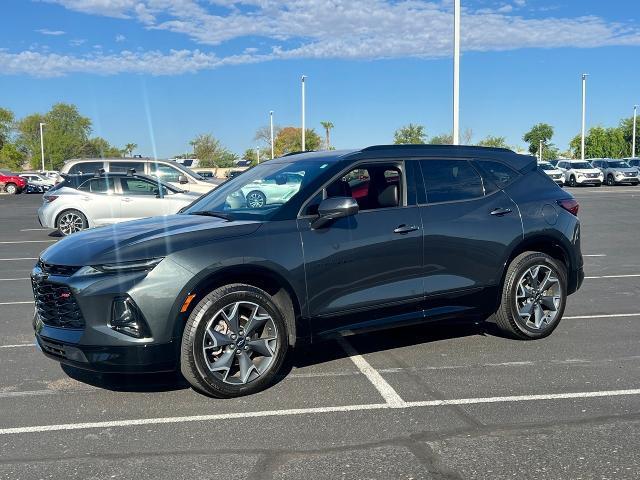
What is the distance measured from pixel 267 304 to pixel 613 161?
4610 centimetres

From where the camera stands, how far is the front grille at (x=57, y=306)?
465cm

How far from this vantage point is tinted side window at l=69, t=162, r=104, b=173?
18094 mm

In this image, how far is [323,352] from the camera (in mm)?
A: 6172

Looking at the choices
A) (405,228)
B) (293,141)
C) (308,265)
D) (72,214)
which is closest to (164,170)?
(72,214)

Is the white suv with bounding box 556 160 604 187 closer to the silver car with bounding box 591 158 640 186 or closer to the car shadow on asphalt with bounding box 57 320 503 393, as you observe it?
the silver car with bounding box 591 158 640 186

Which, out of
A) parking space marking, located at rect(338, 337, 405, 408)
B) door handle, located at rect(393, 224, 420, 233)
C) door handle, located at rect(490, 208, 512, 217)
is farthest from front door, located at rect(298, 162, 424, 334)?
door handle, located at rect(490, 208, 512, 217)

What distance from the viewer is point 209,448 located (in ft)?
13.3

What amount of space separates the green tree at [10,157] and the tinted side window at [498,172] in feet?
323

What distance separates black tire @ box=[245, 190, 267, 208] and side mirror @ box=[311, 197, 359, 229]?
0.57 m

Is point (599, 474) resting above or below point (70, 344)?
below

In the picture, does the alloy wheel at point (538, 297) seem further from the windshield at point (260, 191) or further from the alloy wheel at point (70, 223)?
the alloy wheel at point (70, 223)

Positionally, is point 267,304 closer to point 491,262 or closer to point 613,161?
point 491,262

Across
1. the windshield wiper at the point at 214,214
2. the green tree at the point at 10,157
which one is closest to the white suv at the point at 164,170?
the windshield wiper at the point at 214,214

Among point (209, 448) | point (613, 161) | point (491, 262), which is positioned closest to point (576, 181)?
point (613, 161)
